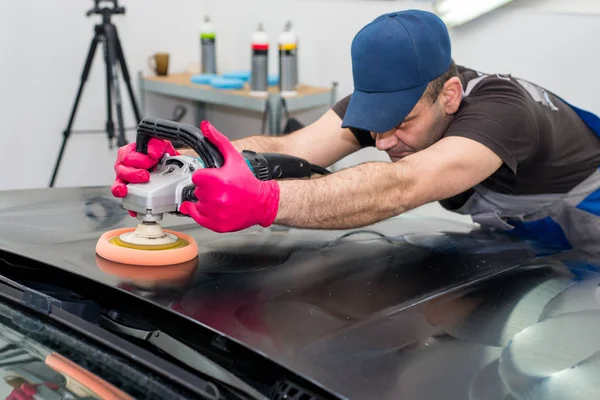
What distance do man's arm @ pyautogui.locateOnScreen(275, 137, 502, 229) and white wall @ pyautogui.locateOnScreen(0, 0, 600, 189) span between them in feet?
4.07

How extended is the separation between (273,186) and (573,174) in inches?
31.8

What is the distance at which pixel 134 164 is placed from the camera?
1203mm

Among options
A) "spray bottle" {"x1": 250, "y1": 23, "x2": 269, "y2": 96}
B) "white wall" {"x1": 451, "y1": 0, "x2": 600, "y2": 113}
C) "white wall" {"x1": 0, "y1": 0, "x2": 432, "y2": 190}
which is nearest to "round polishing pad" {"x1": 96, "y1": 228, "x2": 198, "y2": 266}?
"white wall" {"x1": 451, "y1": 0, "x2": 600, "y2": 113}

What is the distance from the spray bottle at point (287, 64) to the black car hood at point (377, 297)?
1.59 m

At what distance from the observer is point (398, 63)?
1.48 m

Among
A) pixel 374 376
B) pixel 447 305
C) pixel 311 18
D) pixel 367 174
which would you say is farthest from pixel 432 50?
pixel 311 18

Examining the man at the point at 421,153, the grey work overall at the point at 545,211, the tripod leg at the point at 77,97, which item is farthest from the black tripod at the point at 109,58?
the grey work overall at the point at 545,211

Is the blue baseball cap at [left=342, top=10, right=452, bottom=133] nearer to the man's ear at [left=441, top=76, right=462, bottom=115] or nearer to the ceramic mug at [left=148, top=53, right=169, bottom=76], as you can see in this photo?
the man's ear at [left=441, top=76, right=462, bottom=115]

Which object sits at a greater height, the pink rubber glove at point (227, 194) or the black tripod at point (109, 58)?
the pink rubber glove at point (227, 194)

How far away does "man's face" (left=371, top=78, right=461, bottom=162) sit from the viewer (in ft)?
5.17

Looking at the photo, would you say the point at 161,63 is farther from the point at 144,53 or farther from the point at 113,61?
the point at 113,61

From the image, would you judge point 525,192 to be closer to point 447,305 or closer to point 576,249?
point 576,249

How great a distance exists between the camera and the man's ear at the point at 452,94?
1.57 m

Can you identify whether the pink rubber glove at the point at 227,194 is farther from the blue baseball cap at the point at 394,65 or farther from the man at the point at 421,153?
the blue baseball cap at the point at 394,65
